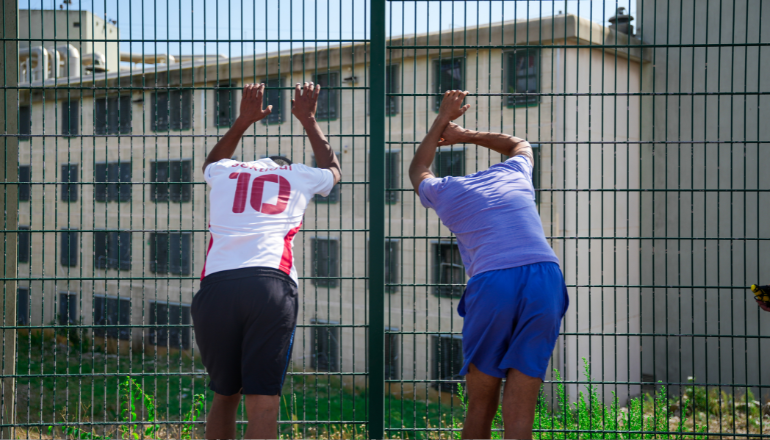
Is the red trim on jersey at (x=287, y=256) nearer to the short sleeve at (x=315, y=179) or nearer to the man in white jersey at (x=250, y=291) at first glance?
the man in white jersey at (x=250, y=291)

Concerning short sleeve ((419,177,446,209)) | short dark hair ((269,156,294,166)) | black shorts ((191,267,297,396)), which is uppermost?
short dark hair ((269,156,294,166))

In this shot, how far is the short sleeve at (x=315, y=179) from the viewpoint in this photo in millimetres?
3188

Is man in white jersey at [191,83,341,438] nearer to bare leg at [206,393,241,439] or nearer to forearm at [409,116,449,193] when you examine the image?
bare leg at [206,393,241,439]

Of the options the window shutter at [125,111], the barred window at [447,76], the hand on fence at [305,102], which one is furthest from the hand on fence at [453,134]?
the window shutter at [125,111]

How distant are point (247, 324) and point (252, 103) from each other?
129cm

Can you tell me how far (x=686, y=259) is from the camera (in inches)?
604

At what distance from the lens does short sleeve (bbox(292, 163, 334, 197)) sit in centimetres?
319

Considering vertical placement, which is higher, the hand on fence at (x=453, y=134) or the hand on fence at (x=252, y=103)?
the hand on fence at (x=252, y=103)

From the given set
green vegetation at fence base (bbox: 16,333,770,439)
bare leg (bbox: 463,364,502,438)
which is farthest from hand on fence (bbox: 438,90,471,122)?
green vegetation at fence base (bbox: 16,333,770,439)

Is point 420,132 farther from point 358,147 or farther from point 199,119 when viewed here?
point 199,119

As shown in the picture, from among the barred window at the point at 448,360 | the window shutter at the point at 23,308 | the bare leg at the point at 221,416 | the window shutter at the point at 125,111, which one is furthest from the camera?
the window shutter at the point at 125,111

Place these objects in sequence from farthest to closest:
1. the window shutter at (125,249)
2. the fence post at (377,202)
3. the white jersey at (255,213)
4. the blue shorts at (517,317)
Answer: the window shutter at (125,249) < the fence post at (377,202) < the white jersey at (255,213) < the blue shorts at (517,317)

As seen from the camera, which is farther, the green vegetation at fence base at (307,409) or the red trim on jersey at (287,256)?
the green vegetation at fence base at (307,409)

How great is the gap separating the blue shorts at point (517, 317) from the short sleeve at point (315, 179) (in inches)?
35.7
